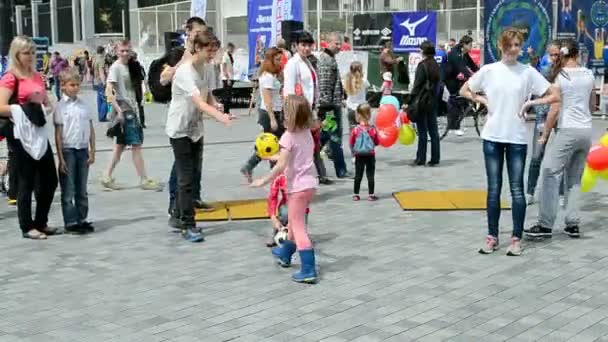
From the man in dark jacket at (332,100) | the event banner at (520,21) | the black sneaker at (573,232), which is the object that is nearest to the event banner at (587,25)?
the event banner at (520,21)

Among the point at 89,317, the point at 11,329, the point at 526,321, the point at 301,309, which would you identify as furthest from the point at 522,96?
the point at 11,329

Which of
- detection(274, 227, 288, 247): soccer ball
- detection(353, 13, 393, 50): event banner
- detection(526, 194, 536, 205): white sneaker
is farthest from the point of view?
detection(353, 13, 393, 50): event banner

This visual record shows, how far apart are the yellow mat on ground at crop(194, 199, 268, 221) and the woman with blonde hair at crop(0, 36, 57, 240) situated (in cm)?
143

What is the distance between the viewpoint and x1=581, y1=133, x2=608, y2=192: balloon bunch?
762 centimetres

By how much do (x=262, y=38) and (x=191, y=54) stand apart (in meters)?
13.2

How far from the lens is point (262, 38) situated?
20531 mm

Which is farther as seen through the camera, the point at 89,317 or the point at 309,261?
the point at 309,261

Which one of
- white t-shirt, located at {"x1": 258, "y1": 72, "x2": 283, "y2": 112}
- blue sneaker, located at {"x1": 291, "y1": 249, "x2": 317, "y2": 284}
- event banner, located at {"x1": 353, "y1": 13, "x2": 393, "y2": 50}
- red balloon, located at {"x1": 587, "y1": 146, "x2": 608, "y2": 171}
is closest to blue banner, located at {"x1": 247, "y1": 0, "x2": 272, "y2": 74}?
event banner, located at {"x1": 353, "y1": 13, "x2": 393, "y2": 50}

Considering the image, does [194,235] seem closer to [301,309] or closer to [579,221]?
[301,309]

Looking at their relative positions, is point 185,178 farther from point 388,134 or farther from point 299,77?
point 388,134

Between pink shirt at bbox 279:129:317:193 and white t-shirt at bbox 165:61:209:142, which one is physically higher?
white t-shirt at bbox 165:61:209:142

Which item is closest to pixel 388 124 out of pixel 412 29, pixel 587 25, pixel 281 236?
pixel 281 236

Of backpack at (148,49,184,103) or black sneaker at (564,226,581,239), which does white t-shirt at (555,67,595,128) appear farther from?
backpack at (148,49,184,103)

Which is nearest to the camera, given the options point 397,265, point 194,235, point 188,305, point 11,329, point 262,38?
point 11,329
